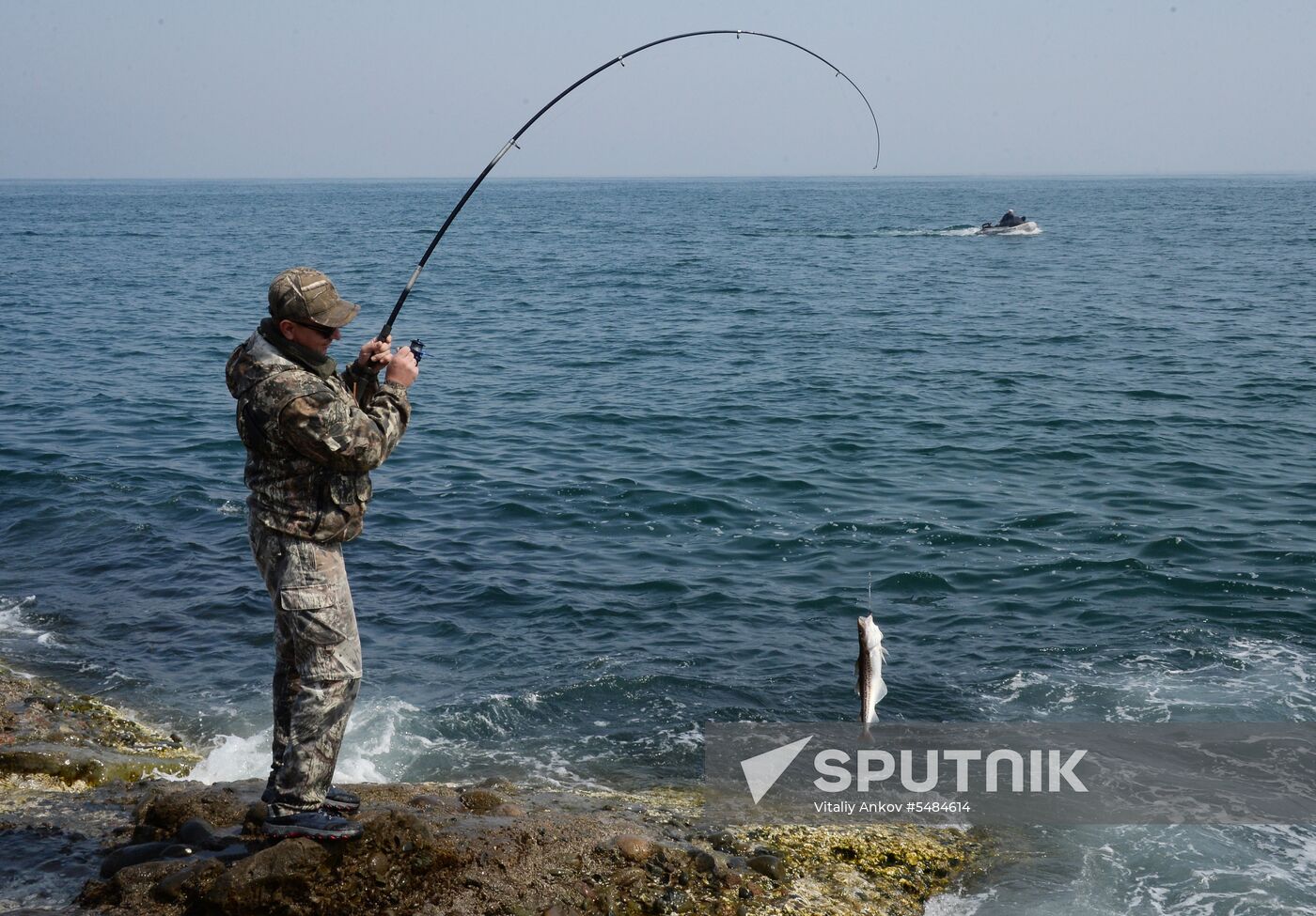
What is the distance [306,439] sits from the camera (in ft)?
14.1

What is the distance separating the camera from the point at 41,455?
15.3 meters

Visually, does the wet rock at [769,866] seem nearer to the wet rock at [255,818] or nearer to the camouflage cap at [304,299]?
the wet rock at [255,818]

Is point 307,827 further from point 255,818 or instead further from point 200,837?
point 200,837

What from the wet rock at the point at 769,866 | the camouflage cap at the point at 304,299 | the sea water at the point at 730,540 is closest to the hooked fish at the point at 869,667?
the wet rock at the point at 769,866

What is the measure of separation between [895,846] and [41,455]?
1310 cm

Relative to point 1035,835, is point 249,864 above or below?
above

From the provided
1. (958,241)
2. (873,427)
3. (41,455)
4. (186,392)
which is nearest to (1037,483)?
(873,427)

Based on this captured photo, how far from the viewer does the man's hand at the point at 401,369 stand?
4.62 meters

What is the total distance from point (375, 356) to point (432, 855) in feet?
6.78

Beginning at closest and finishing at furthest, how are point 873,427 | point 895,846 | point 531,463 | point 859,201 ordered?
1. point 895,846
2. point 531,463
3. point 873,427
4. point 859,201

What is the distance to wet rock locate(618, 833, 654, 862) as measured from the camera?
17.4 ft

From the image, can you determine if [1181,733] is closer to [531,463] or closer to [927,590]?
[927,590]

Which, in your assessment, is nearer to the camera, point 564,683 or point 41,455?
point 564,683

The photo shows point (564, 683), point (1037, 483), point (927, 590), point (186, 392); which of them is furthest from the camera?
point (186, 392)
